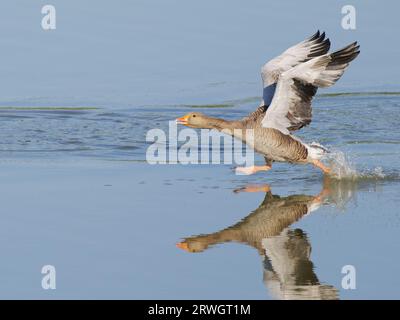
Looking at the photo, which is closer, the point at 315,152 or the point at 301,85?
the point at 301,85

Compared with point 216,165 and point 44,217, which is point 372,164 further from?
point 44,217

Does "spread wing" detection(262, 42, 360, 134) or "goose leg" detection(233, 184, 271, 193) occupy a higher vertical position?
"spread wing" detection(262, 42, 360, 134)

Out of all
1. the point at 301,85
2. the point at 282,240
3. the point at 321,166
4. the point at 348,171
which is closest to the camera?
the point at 282,240

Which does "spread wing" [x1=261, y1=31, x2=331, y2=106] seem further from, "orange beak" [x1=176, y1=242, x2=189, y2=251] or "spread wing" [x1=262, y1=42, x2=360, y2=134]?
"orange beak" [x1=176, y1=242, x2=189, y2=251]

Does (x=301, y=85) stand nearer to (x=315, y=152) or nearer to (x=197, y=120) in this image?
(x=315, y=152)

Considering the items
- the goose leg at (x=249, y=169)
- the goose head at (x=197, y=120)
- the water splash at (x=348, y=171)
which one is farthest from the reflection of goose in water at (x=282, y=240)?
the goose head at (x=197, y=120)

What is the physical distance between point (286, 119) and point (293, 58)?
45.6 inches

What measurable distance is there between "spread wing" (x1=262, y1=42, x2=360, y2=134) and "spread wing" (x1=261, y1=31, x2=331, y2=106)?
67 centimetres

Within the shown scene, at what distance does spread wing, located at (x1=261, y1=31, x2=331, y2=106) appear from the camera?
1333 centimetres

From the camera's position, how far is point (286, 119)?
12.7 meters

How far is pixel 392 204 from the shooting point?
11.1 meters

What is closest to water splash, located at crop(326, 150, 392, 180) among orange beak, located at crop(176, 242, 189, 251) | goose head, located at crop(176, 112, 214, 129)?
goose head, located at crop(176, 112, 214, 129)

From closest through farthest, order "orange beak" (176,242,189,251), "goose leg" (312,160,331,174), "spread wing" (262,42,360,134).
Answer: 1. "orange beak" (176,242,189,251)
2. "spread wing" (262,42,360,134)
3. "goose leg" (312,160,331,174)

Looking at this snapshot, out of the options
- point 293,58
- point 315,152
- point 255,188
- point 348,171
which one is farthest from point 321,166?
point 293,58
